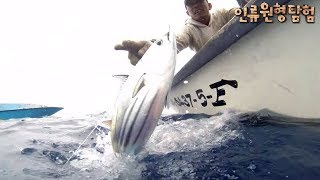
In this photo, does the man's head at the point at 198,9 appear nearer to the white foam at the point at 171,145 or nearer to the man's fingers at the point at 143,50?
the white foam at the point at 171,145

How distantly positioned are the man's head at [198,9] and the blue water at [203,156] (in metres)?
2.13

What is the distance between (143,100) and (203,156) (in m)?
0.82

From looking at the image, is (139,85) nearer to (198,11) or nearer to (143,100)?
(143,100)

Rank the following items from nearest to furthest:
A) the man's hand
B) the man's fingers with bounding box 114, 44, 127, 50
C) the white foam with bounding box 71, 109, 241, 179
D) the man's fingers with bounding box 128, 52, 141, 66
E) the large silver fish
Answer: the large silver fish
the white foam with bounding box 71, 109, 241, 179
the man's fingers with bounding box 114, 44, 127, 50
the man's hand
the man's fingers with bounding box 128, 52, 141, 66

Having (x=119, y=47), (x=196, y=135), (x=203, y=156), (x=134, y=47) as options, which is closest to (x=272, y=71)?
(x=196, y=135)

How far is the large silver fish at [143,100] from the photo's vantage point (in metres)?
2.28

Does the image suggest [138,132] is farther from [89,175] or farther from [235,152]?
[235,152]

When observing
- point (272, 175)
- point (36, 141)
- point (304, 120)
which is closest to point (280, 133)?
point (304, 120)

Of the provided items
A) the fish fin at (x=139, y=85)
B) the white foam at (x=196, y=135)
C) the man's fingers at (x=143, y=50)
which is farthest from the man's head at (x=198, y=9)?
the fish fin at (x=139, y=85)

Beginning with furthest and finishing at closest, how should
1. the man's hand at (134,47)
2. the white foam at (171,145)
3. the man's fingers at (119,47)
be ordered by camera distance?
the man's hand at (134,47)
the man's fingers at (119,47)
the white foam at (171,145)

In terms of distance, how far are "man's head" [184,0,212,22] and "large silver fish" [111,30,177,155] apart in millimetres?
2905

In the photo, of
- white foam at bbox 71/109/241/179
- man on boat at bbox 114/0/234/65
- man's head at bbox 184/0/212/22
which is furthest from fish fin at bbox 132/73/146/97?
man's head at bbox 184/0/212/22

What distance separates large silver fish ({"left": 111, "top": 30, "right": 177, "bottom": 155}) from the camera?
2.28 m

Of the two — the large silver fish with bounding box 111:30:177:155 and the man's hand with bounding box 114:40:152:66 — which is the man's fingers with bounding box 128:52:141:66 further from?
the large silver fish with bounding box 111:30:177:155
